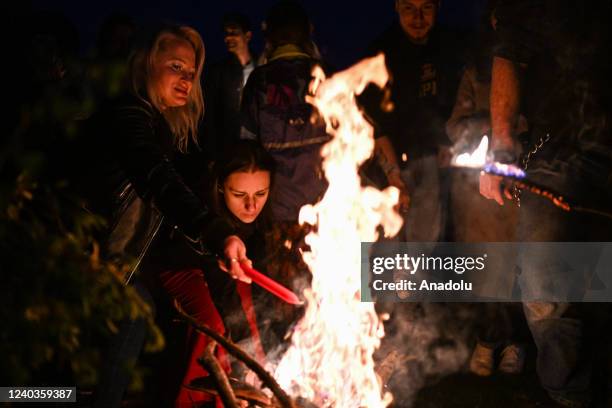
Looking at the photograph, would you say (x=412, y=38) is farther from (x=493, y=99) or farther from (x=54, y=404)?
(x=54, y=404)

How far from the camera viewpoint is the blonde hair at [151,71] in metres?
4.38

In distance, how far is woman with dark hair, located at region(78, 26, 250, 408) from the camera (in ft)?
13.2

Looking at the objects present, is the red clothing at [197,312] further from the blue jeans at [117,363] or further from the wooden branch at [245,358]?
the wooden branch at [245,358]

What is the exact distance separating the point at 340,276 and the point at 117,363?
4.82 ft

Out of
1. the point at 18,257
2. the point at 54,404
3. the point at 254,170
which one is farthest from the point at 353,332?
the point at 18,257

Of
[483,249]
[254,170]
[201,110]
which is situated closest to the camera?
[201,110]

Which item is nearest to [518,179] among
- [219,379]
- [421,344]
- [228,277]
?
[219,379]

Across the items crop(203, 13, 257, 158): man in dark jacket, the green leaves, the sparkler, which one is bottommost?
the green leaves

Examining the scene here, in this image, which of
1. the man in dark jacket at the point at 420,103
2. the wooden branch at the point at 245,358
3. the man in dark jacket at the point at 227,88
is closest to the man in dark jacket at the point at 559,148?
the man in dark jacket at the point at 420,103

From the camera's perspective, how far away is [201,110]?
16.2 ft

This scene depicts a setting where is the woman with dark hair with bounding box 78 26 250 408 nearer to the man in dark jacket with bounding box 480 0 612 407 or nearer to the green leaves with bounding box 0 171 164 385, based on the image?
the green leaves with bounding box 0 171 164 385

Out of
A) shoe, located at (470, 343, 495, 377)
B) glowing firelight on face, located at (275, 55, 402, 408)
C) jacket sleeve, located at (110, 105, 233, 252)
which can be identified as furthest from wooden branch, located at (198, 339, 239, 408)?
shoe, located at (470, 343, 495, 377)

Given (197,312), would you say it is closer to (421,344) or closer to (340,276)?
(340,276)

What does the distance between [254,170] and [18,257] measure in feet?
9.80
